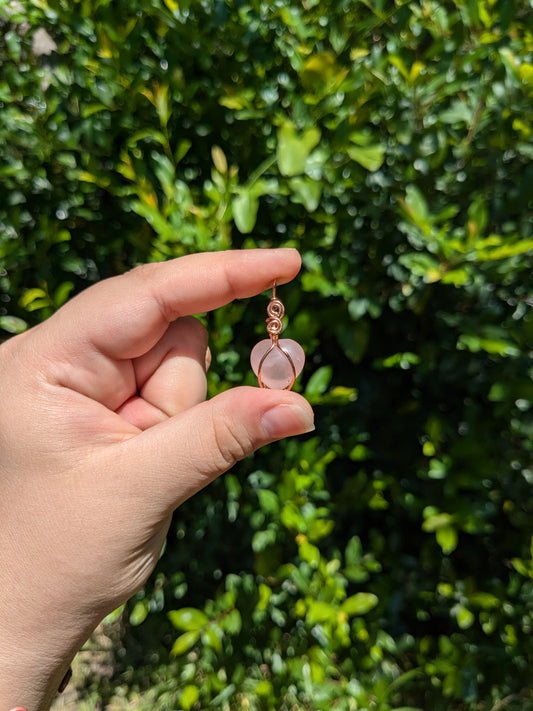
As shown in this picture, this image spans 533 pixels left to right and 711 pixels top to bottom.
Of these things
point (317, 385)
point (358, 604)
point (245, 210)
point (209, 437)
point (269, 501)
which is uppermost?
point (245, 210)

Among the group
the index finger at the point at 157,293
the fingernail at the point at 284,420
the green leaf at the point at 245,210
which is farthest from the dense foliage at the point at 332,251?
the fingernail at the point at 284,420

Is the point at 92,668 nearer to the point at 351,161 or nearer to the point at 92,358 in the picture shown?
the point at 92,358

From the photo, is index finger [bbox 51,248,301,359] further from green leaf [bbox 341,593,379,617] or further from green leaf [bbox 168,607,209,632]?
green leaf [bbox 341,593,379,617]

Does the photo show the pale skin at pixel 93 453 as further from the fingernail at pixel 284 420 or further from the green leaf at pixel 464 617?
the green leaf at pixel 464 617

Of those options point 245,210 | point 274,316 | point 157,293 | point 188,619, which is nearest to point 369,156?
point 245,210

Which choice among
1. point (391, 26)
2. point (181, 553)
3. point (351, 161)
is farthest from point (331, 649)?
point (391, 26)

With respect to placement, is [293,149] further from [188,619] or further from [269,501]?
[188,619]

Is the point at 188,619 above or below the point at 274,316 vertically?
below
